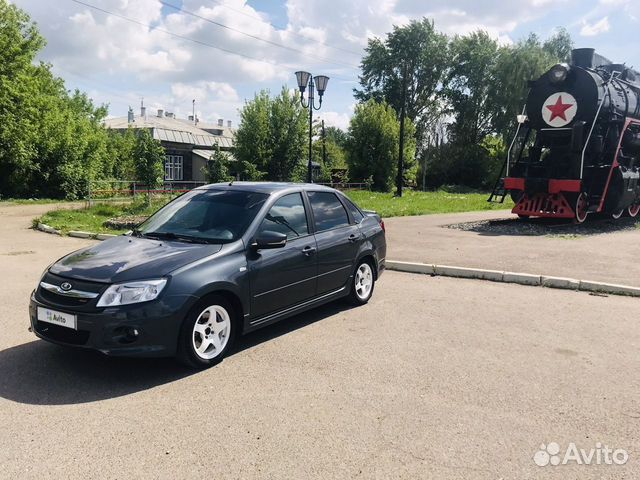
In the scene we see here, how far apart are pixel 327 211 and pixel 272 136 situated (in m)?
32.2

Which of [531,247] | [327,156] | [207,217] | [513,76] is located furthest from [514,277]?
[327,156]

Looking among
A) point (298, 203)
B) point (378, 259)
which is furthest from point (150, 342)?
point (378, 259)

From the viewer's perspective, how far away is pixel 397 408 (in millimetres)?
3799

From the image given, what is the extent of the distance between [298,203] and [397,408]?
2.74 metres

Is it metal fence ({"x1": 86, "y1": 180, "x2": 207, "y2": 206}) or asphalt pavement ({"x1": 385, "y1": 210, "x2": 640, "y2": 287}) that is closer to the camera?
asphalt pavement ({"x1": 385, "y1": 210, "x2": 640, "y2": 287})

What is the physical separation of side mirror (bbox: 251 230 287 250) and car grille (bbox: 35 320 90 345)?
65.0 inches

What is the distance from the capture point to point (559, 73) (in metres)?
14.8

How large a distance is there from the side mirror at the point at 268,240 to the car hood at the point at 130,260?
1.17 ft

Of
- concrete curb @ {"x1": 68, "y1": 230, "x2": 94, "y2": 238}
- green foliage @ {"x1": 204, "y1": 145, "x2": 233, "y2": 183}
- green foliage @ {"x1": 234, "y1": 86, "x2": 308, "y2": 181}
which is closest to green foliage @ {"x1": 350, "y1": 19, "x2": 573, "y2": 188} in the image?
green foliage @ {"x1": 234, "y1": 86, "x2": 308, "y2": 181}

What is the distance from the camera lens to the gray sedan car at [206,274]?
4.10 m

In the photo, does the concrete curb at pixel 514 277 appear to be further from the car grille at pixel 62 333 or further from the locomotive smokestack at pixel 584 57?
the locomotive smokestack at pixel 584 57

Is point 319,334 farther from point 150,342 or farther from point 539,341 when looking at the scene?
point 539,341

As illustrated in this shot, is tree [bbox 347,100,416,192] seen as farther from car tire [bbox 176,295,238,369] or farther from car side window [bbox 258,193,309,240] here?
car tire [bbox 176,295,238,369]

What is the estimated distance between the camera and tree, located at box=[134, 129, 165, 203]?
21844mm
